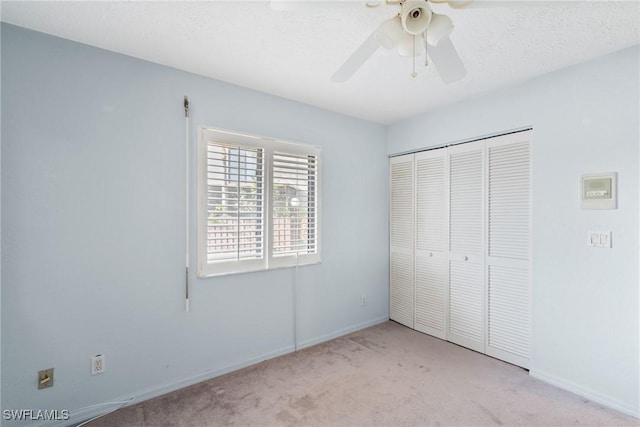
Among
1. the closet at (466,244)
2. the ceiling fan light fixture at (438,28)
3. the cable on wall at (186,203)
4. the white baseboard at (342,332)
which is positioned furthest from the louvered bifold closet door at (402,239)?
the cable on wall at (186,203)

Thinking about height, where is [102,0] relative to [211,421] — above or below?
above

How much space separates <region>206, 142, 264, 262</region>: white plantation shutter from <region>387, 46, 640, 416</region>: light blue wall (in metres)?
2.27

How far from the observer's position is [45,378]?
73.9 inches

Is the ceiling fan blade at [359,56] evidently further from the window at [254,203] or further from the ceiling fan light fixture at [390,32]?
the window at [254,203]

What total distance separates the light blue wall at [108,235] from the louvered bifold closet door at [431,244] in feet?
5.12

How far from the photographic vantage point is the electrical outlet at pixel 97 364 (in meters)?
2.01

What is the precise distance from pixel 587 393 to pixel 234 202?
300 centimetres

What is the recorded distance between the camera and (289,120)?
9.64ft

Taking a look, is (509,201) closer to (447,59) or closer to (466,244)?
(466,244)

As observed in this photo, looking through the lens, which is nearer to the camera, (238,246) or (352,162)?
(238,246)

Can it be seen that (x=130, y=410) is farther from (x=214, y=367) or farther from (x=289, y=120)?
(x=289, y=120)

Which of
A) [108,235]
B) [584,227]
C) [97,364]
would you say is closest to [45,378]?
[97,364]

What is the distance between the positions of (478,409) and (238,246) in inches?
83.3

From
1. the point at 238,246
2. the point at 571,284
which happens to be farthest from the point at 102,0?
the point at 571,284
